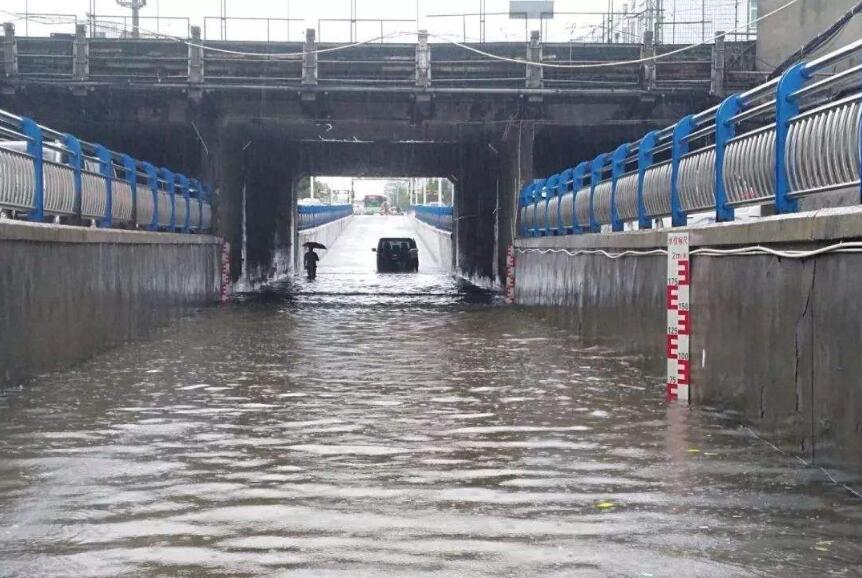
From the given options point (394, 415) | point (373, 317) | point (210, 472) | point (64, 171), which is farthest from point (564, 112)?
point (210, 472)

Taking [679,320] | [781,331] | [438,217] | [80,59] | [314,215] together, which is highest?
[80,59]

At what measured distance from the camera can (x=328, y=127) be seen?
42312mm

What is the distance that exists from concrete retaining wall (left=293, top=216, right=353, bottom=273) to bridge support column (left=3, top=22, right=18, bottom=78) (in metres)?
26.4

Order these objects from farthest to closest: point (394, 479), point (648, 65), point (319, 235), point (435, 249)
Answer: point (435, 249) < point (319, 235) < point (648, 65) < point (394, 479)

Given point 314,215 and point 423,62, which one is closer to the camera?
point 423,62

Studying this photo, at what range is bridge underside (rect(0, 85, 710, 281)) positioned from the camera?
37438 millimetres

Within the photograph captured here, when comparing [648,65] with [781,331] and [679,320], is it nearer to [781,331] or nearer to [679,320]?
[679,320]

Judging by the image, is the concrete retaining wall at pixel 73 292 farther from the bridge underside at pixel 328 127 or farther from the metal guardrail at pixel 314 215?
the metal guardrail at pixel 314 215

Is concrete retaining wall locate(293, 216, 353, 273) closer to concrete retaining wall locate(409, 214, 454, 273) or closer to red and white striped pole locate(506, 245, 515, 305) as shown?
concrete retaining wall locate(409, 214, 454, 273)

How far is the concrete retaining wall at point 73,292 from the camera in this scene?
→ 13492mm

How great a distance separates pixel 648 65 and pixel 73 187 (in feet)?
71.6

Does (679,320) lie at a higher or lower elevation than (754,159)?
lower

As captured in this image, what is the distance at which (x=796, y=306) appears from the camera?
9305 millimetres

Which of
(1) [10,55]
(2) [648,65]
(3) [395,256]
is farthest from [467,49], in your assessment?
(3) [395,256]
